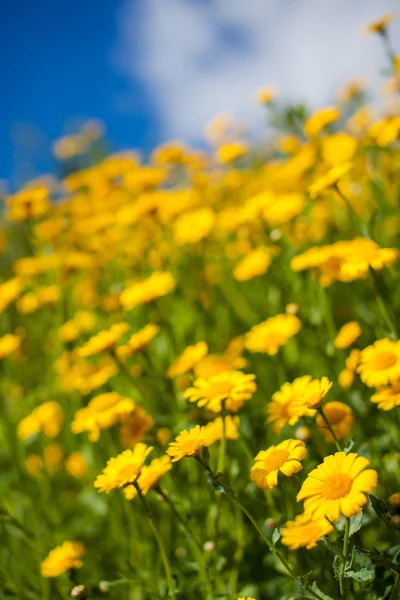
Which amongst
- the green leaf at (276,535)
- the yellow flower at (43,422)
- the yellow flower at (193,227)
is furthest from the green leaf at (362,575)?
the yellow flower at (193,227)

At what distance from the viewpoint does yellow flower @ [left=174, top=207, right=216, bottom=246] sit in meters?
2.30

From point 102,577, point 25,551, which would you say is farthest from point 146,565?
point 25,551

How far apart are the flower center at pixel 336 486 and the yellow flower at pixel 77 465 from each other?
4.87 feet

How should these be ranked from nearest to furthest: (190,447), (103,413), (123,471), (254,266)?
(190,447) → (123,471) → (103,413) → (254,266)

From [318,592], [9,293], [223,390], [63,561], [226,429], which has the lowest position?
[318,592]

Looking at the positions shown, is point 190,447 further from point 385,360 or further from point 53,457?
point 53,457

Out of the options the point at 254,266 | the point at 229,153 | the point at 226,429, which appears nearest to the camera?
the point at 226,429

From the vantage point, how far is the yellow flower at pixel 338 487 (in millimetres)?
862

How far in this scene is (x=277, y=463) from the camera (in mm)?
1020

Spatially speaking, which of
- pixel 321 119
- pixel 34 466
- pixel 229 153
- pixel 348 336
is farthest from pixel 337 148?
pixel 34 466

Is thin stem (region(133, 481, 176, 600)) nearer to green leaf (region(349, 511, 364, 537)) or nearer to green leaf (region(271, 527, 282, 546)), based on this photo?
green leaf (region(271, 527, 282, 546))

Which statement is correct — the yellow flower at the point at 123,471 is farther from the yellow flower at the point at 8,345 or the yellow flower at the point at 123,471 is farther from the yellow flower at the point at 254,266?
the yellow flower at the point at 8,345

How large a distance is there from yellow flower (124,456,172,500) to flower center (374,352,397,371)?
0.47 m

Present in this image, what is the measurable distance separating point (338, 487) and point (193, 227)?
163 centimetres
